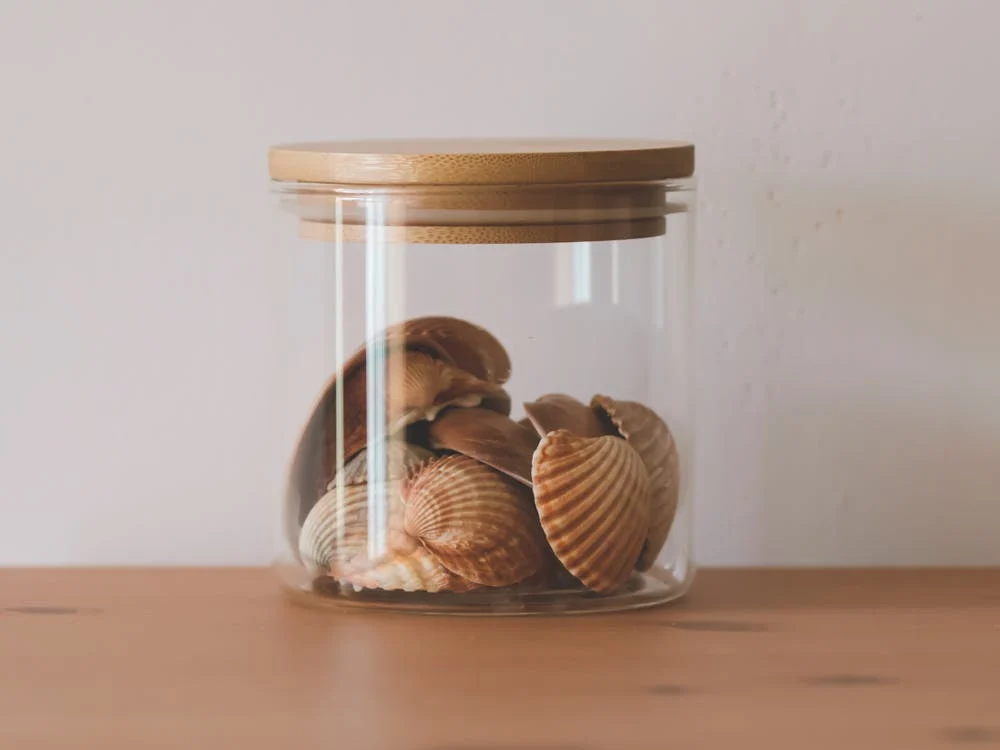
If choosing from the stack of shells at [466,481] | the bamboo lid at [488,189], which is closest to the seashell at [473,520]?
the stack of shells at [466,481]

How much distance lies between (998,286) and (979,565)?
19cm

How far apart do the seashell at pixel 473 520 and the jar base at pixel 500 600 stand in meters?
0.02

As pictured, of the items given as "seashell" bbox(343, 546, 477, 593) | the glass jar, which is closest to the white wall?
the glass jar

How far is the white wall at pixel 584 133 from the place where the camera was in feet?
2.75

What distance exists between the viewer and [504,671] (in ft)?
2.04

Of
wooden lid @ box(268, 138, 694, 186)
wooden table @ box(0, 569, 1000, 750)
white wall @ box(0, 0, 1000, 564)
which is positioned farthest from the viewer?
white wall @ box(0, 0, 1000, 564)

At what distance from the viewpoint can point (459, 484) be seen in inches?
26.4

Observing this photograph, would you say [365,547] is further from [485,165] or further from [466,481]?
[485,165]

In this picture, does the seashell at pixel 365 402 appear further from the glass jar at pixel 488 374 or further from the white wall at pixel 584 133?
the white wall at pixel 584 133

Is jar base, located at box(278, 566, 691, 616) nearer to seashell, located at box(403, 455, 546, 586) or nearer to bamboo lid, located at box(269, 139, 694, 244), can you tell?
seashell, located at box(403, 455, 546, 586)

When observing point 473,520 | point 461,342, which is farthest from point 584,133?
point 473,520

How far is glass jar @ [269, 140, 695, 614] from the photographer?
0.67 m

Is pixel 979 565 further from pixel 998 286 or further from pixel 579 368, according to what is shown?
pixel 579 368

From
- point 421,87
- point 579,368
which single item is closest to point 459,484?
point 579,368
